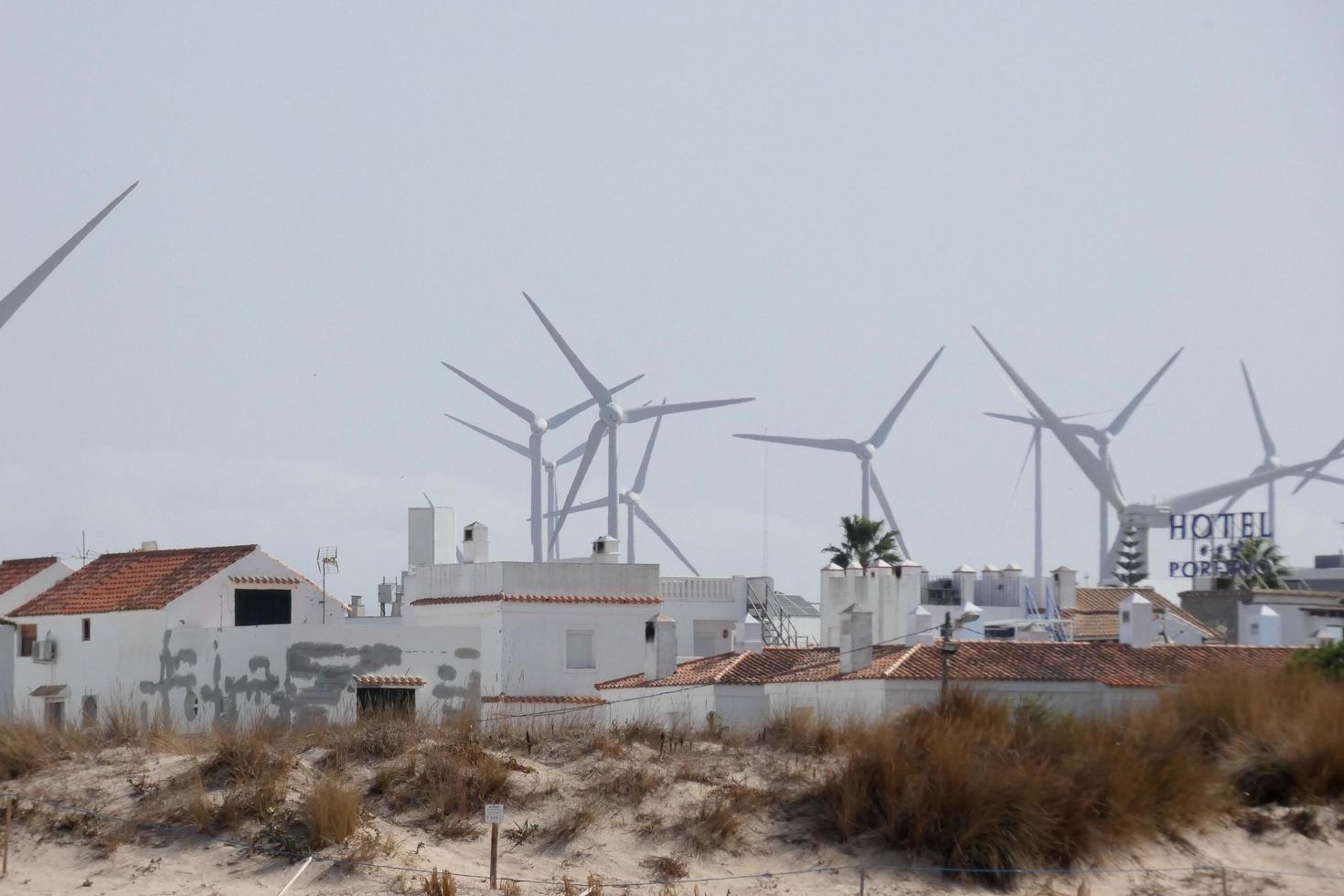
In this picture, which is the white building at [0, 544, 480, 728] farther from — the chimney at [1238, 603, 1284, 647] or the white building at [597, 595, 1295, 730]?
the chimney at [1238, 603, 1284, 647]

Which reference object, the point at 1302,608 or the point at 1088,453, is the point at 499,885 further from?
the point at 1088,453

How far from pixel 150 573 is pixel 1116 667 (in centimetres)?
3259

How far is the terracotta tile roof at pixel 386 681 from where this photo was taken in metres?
58.9

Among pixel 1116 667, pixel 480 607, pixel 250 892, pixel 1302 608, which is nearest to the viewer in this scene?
pixel 250 892

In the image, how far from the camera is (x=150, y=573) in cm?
6638

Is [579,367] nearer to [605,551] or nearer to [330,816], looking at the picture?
[605,551]

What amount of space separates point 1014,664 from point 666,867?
1957cm

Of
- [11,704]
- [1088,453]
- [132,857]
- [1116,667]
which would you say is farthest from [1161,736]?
[1088,453]

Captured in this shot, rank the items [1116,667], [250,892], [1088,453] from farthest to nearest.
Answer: [1088,453], [1116,667], [250,892]

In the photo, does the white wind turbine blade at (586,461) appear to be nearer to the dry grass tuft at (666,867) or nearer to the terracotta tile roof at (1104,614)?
the terracotta tile roof at (1104,614)

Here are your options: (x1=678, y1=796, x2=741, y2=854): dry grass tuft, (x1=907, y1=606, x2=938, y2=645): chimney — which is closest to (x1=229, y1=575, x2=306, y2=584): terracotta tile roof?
(x1=907, y1=606, x2=938, y2=645): chimney

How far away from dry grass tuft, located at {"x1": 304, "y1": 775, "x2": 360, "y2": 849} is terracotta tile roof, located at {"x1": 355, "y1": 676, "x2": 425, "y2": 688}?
75.7ft

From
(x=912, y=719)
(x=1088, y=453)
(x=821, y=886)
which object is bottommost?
(x=821, y=886)

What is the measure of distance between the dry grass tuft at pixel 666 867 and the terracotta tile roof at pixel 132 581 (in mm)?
30512
